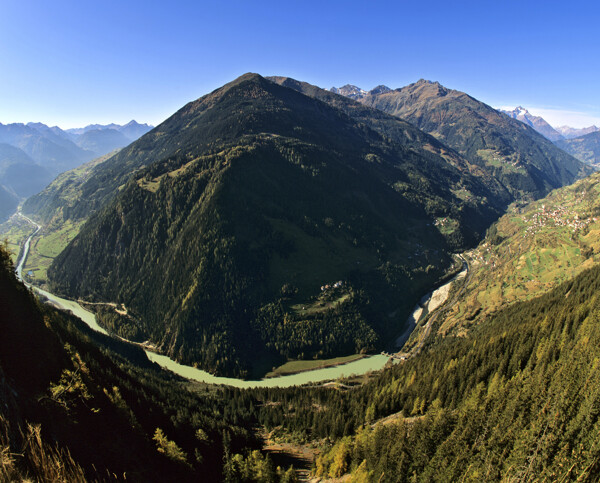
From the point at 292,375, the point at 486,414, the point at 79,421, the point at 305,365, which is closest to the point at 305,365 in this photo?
the point at 305,365

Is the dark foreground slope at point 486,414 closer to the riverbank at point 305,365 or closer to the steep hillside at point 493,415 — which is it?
the steep hillside at point 493,415

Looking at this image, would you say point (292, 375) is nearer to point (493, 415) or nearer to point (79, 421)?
point (493, 415)

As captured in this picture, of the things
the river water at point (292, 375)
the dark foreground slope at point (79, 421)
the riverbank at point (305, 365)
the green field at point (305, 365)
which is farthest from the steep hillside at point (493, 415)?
the green field at point (305, 365)

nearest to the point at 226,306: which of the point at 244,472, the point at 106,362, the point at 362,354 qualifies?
the point at 362,354

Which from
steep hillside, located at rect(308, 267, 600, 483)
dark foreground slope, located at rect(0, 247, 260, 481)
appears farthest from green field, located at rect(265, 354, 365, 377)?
dark foreground slope, located at rect(0, 247, 260, 481)

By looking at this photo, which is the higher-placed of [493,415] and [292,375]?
[493,415]

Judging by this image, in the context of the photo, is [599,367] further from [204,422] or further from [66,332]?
[66,332]
